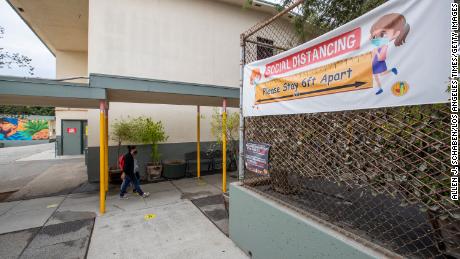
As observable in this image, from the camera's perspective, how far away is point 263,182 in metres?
3.99

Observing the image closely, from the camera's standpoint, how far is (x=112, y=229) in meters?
4.38

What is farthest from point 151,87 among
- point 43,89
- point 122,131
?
point 122,131

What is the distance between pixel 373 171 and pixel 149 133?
7.50 meters

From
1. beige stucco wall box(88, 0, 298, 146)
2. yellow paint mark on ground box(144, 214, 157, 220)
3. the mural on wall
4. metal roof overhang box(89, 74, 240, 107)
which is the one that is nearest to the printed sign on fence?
yellow paint mark on ground box(144, 214, 157, 220)

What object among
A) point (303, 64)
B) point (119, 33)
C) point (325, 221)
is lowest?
point (325, 221)

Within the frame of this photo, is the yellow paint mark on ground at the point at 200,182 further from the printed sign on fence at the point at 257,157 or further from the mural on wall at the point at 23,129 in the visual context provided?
the mural on wall at the point at 23,129

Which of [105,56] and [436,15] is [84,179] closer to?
[105,56]

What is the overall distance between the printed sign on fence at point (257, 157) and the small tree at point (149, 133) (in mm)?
5675

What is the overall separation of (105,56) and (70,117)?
929cm

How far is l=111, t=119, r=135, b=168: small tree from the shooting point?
26.3ft

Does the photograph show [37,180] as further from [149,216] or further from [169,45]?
[169,45]

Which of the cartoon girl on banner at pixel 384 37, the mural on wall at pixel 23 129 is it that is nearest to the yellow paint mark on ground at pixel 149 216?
the cartoon girl on banner at pixel 384 37

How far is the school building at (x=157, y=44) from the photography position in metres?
7.86

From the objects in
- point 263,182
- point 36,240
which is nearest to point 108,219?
point 36,240
